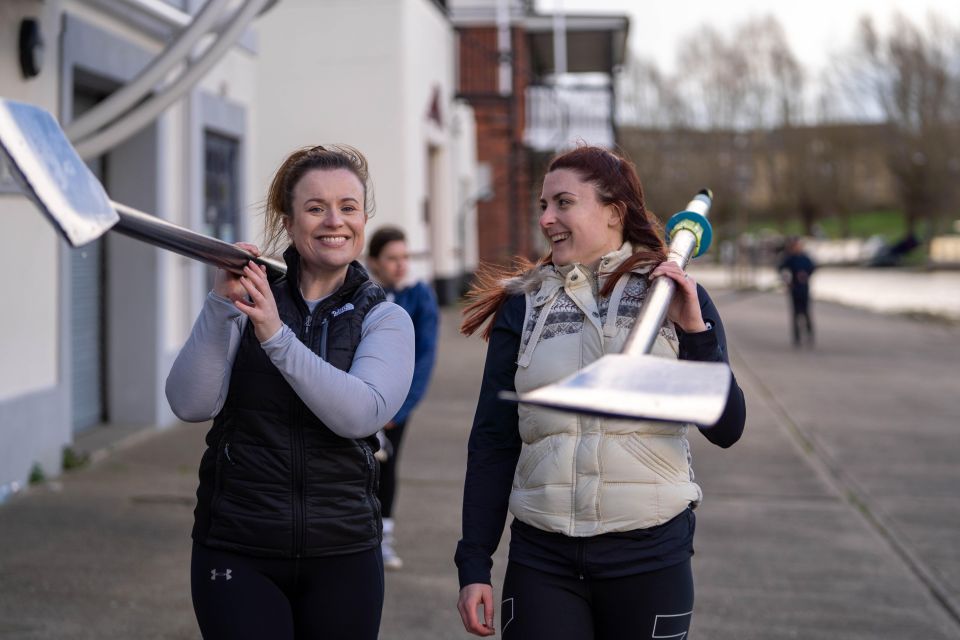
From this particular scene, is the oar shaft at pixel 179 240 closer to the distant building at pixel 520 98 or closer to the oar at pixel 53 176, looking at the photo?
the oar at pixel 53 176

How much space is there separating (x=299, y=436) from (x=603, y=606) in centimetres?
80

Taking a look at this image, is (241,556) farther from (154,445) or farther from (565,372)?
(154,445)

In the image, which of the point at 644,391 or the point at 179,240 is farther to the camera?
the point at 179,240

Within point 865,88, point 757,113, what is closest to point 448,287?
point 865,88

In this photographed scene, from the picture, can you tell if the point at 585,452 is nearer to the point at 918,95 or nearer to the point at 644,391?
the point at 644,391

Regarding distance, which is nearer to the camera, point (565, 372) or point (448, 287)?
point (565, 372)

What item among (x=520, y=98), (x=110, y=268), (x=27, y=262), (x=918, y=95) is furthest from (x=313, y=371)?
(x=918, y=95)

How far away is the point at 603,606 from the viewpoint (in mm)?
2838

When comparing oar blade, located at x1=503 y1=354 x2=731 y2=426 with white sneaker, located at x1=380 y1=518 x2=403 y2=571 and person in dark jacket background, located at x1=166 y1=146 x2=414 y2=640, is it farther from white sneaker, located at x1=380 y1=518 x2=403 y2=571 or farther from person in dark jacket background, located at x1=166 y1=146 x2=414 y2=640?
white sneaker, located at x1=380 y1=518 x2=403 y2=571

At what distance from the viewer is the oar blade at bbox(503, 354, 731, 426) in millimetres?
2045

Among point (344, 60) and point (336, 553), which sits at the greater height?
point (344, 60)

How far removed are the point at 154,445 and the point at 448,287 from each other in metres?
13.7

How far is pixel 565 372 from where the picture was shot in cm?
284

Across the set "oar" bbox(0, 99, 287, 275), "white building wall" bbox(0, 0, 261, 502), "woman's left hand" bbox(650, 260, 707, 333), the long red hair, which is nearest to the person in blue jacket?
"white building wall" bbox(0, 0, 261, 502)
